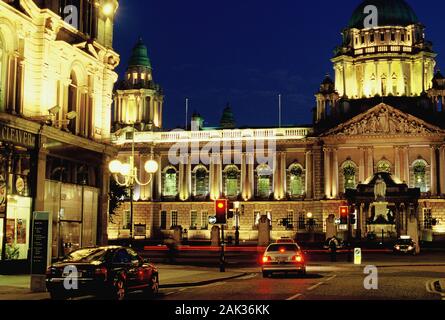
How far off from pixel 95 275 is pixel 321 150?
236 feet

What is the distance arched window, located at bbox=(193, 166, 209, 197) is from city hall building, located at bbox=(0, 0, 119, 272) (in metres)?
56.7

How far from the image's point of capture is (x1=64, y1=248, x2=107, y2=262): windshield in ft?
68.2

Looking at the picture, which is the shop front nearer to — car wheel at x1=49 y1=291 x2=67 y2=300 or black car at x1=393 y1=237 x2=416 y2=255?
car wheel at x1=49 y1=291 x2=67 y2=300

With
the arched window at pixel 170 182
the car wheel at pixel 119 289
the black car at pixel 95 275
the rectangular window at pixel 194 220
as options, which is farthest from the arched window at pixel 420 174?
the car wheel at pixel 119 289

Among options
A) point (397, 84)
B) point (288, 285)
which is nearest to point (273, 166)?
point (397, 84)

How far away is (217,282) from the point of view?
29.1m

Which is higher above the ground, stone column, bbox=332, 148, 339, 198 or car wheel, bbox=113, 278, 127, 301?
stone column, bbox=332, 148, 339, 198

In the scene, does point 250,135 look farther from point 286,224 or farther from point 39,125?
point 39,125

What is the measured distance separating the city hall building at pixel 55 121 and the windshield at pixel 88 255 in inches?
310

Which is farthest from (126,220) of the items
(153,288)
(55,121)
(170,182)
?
(153,288)

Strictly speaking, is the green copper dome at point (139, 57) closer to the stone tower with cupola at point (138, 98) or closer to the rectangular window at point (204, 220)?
the stone tower with cupola at point (138, 98)

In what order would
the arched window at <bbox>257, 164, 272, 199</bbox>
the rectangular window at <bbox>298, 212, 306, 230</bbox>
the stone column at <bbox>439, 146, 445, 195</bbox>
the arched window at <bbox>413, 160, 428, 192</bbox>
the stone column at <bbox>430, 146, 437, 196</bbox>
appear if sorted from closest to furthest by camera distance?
the stone column at <bbox>439, 146, 445, 195</bbox> < the stone column at <bbox>430, 146, 437, 196</bbox> < the arched window at <bbox>413, 160, 428, 192</bbox> < the rectangular window at <bbox>298, 212, 306, 230</bbox> < the arched window at <bbox>257, 164, 272, 199</bbox>

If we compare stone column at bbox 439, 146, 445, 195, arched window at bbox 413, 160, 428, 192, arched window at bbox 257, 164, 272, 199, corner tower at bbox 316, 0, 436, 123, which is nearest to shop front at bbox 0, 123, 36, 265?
Answer: arched window at bbox 257, 164, 272, 199

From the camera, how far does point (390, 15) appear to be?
102 meters
